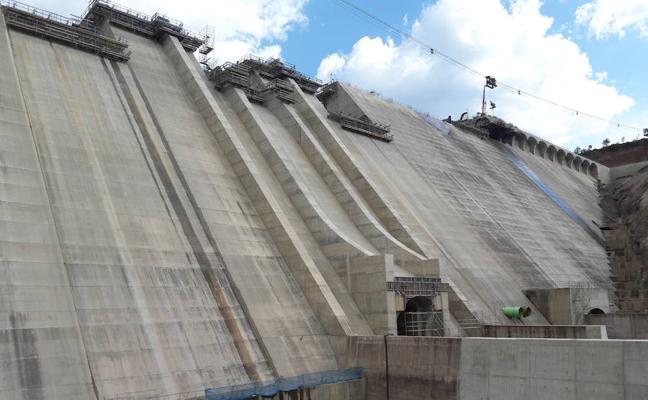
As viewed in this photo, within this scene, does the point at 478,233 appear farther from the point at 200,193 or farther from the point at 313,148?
the point at 200,193

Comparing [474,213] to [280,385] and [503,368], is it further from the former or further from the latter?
[280,385]

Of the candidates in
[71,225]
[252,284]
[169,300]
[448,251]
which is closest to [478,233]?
[448,251]

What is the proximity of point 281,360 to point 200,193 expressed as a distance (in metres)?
8.01

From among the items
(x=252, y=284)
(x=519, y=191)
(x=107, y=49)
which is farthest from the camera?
(x=519, y=191)

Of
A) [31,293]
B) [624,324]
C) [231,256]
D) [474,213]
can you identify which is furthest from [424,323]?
[474,213]

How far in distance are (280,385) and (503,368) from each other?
659 cm

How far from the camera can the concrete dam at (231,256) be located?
1520 centimetres

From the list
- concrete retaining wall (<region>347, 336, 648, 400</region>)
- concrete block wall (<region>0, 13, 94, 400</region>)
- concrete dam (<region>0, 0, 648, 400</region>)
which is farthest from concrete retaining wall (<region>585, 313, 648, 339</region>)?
concrete block wall (<region>0, 13, 94, 400</region>)

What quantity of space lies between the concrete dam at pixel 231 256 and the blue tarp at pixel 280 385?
80 millimetres

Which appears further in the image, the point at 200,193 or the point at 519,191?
the point at 519,191

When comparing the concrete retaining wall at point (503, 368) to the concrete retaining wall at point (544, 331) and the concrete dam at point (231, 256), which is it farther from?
the concrete retaining wall at point (544, 331)

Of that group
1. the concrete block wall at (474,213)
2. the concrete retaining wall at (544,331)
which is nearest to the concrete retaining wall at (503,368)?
the concrete retaining wall at (544,331)

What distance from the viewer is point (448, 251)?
2992 cm

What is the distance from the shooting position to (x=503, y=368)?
16.3m
